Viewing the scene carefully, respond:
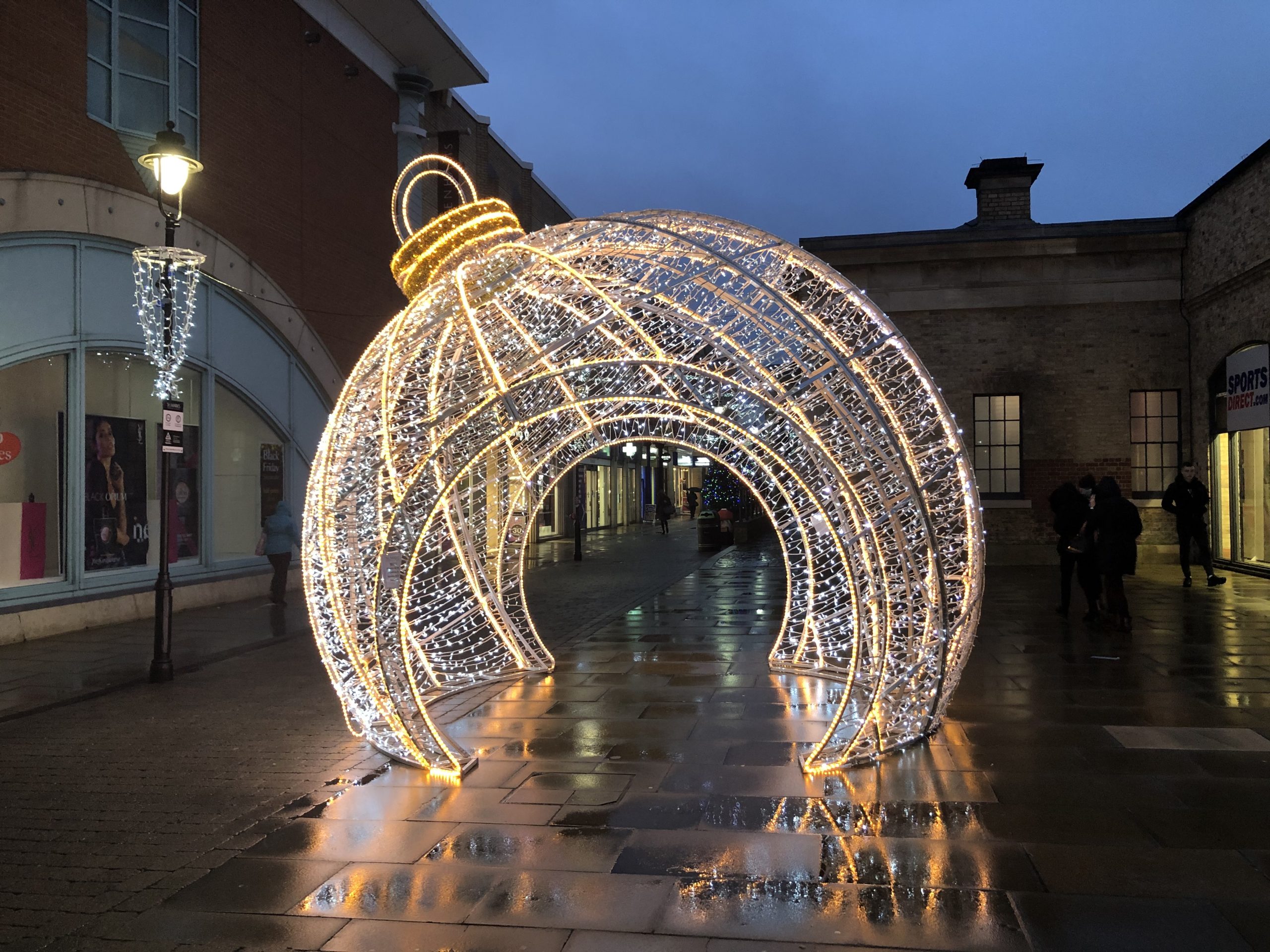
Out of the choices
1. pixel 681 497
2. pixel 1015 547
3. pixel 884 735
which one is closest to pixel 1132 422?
pixel 1015 547

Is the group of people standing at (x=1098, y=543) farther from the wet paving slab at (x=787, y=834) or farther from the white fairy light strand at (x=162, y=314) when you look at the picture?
the white fairy light strand at (x=162, y=314)

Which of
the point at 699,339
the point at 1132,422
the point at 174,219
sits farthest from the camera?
the point at 1132,422

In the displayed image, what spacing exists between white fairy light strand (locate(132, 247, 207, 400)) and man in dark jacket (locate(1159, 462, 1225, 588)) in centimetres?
1362

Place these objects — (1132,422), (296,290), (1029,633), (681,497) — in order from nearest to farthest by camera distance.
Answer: (1029,633), (296,290), (1132,422), (681,497)

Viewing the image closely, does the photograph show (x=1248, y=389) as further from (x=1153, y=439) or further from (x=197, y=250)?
(x=197, y=250)

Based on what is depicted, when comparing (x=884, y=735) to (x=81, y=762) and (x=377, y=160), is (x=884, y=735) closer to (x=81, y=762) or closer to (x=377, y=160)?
(x=81, y=762)

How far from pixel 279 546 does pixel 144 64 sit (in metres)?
6.72

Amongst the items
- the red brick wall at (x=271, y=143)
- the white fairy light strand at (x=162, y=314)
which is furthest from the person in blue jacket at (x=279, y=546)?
the red brick wall at (x=271, y=143)

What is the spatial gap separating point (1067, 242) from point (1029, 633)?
10.7 metres

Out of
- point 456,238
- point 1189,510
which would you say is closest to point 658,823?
point 456,238

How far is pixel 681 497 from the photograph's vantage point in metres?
64.6

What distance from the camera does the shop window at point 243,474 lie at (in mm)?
15125

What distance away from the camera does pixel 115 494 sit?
Result: 42.2ft

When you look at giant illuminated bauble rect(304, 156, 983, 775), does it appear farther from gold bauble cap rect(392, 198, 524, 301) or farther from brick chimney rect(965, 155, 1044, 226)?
brick chimney rect(965, 155, 1044, 226)
